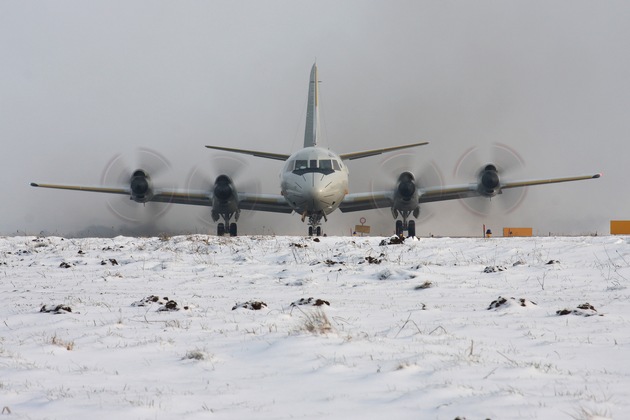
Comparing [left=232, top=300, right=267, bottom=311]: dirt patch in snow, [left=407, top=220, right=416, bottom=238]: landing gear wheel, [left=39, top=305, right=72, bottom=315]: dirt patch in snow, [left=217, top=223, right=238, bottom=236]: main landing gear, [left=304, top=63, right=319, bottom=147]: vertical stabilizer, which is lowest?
[left=39, top=305, right=72, bottom=315]: dirt patch in snow

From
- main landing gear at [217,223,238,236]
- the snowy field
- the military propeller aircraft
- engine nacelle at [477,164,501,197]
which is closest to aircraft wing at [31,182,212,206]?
the military propeller aircraft

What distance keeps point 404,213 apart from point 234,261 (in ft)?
63.4

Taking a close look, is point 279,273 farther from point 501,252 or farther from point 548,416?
point 548,416

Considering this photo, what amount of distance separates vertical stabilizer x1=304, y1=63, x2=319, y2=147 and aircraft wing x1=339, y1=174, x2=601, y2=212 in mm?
6741

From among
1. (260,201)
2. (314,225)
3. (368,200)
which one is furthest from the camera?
(260,201)

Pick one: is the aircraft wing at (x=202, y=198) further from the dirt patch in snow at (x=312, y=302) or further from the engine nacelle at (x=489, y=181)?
the dirt patch in snow at (x=312, y=302)

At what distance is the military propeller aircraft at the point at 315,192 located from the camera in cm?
2539

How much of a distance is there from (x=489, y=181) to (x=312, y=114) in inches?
551

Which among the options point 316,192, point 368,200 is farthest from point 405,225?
point 316,192

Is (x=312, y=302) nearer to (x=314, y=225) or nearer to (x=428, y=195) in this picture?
(x=314, y=225)

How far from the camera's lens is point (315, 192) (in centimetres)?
2467

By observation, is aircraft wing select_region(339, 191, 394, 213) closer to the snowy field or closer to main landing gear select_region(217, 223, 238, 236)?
main landing gear select_region(217, 223, 238, 236)

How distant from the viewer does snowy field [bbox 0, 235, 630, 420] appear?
3369mm

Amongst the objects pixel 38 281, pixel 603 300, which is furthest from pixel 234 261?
pixel 603 300
